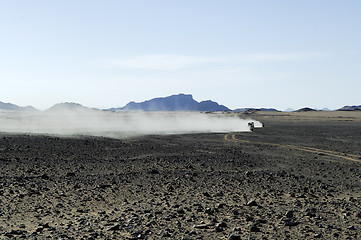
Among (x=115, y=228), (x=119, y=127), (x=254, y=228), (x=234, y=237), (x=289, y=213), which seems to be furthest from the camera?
(x=119, y=127)

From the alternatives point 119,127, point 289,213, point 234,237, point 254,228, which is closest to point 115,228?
point 234,237

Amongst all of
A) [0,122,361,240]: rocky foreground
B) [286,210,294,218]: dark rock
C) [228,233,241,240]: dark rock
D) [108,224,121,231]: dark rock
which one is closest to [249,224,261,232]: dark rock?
[0,122,361,240]: rocky foreground

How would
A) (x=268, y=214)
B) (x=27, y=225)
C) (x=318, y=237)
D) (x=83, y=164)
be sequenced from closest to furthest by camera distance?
(x=318, y=237) → (x=27, y=225) → (x=268, y=214) → (x=83, y=164)

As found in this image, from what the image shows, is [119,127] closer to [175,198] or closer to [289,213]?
[175,198]

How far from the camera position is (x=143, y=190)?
15.6 metres

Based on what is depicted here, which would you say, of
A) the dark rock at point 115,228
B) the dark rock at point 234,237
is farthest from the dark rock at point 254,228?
the dark rock at point 115,228

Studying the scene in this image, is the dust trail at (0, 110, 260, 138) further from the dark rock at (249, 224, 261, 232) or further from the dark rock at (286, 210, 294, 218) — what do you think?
the dark rock at (249, 224, 261, 232)

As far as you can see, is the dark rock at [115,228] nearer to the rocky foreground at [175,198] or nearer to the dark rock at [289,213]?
the rocky foreground at [175,198]

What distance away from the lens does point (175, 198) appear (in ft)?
46.3

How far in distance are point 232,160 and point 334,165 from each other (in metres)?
6.67

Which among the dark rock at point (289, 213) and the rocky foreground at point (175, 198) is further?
the dark rock at point (289, 213)

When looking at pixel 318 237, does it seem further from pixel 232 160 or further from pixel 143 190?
pixel 232 160

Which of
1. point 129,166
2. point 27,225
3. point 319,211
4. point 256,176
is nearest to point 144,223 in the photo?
point 27,225

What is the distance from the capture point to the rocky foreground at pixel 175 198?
10172mm
